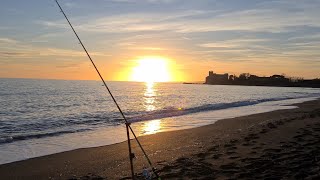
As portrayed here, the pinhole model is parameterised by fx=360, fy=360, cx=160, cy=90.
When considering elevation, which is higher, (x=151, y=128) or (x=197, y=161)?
(x=197, y=161)

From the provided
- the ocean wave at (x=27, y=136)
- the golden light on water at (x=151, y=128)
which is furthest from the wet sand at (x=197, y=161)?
the ocean wave at (x=27, y=136)

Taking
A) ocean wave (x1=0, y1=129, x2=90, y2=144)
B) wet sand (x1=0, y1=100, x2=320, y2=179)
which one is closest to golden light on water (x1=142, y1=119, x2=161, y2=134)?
ocean wave (x1=0, y1=129, x2=90, y2=144)

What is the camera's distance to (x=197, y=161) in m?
9.19

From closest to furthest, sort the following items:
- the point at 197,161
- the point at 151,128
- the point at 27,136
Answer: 1. the point at 197,161
2. the point at 27,136
3. the point at 151,128

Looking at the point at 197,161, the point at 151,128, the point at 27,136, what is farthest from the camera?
the point at 151,128

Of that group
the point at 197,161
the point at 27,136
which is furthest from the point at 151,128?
the point at 197,161

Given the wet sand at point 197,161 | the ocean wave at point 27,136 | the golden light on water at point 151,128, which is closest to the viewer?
the wet sand at point 197,161

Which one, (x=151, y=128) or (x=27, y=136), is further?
(x=151, y=128)

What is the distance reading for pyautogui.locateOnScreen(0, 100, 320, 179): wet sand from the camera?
749cm

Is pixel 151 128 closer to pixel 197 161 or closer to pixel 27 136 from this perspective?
pixel 27 136

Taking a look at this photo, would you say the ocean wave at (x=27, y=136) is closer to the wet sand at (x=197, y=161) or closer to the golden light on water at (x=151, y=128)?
the golden light on water at (x=151, y=128)

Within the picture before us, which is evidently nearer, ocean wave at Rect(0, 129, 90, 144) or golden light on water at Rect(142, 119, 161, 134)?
ocean wave at Rect(0, 129, 90, 144)

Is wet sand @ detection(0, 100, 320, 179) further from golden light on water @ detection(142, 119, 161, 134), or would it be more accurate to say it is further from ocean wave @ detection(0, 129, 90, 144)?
ocean wave @ detection(0, 129, 90, 144)

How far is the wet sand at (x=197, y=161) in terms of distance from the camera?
7488mm
